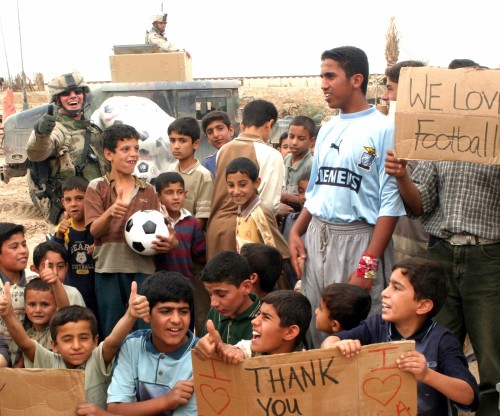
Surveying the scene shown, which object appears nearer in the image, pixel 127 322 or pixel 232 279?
pixel 127 322

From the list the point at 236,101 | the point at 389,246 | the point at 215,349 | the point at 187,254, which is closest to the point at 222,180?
the point at 187,254

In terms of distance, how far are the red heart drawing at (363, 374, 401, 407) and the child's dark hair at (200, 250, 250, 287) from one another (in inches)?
45.7

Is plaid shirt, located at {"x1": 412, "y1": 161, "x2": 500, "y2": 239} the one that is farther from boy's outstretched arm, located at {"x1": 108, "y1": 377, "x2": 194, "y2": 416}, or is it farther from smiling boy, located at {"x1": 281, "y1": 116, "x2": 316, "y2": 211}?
smiling boy, located at {"x1": 281, "y1": 116, "x2": 316, "y2": 211}

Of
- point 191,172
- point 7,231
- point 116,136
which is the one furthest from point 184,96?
point 7,231

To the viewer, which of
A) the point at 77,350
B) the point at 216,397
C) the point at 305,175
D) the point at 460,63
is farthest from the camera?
the point at 305,175

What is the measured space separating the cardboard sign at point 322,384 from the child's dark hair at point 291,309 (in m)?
0.60

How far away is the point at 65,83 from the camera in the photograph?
629 cm

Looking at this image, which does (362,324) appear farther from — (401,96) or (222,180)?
(222,180)

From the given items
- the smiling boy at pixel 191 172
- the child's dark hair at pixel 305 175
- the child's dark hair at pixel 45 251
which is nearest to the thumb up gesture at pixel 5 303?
the child's dark hair at pixel 45 251

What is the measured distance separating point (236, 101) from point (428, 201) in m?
6.67

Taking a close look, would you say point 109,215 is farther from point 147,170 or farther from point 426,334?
point 147,170

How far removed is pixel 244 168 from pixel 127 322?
154cm

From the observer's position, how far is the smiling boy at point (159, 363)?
3.51 metres

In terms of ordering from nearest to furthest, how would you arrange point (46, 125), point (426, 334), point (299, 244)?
point (426, 334), point (299, 244), point (46, 125)
